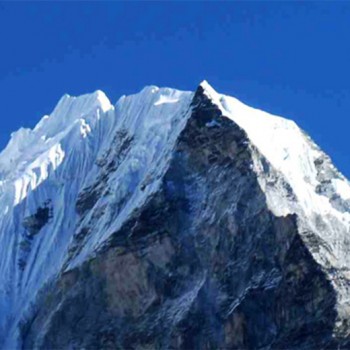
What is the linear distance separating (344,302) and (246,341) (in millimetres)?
4896

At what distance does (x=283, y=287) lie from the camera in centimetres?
19988

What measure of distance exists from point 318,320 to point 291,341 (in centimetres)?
179

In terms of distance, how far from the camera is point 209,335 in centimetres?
19988

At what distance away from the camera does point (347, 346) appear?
197125 mm

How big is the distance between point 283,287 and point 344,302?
2.88m

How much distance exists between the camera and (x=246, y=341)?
199 meters

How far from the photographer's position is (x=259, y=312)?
199375 mm

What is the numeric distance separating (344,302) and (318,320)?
1700 millimetres

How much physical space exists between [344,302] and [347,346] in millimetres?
3152

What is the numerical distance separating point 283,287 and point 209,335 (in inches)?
159

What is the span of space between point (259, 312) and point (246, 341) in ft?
5.01

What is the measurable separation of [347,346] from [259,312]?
→ 477 cm

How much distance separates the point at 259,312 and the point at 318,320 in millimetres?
2775
